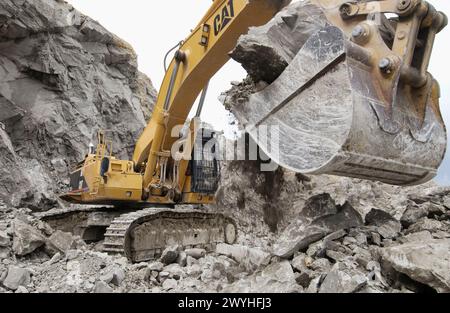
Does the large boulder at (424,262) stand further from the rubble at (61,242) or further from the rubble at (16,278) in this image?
the rubble at (61,242)

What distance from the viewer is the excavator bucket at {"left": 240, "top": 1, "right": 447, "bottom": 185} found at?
99.7 inches

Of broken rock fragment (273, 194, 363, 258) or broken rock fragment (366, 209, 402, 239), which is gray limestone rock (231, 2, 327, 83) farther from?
broken rock fragment (366, 209, 402, 239)

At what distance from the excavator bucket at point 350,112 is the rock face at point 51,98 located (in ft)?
30.8

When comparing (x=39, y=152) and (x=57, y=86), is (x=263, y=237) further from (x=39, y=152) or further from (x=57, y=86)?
(x=57, y=86)

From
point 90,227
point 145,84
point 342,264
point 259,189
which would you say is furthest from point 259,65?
point 145,84

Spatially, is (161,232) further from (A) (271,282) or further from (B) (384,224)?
(A) (271,282)

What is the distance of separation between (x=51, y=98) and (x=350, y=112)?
38.3 ft

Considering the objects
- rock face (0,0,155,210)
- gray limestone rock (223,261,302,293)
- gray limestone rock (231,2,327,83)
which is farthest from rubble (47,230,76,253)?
rock face (0,0,155,210)

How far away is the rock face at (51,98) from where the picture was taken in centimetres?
1087

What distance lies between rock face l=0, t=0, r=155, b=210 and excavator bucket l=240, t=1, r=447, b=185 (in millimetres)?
9392

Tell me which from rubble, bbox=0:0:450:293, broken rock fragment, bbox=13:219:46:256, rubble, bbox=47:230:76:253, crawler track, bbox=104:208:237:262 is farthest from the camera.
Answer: crawler track, bbox=104:208:237:262

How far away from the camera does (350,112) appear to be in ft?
8.12

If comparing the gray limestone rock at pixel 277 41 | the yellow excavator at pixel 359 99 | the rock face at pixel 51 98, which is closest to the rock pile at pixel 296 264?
the yellow excavator at pixel 359 99
